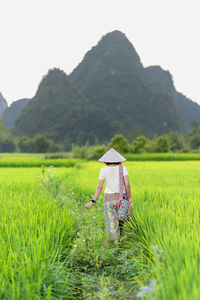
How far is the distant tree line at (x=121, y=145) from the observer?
2866 cm

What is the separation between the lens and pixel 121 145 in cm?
2998

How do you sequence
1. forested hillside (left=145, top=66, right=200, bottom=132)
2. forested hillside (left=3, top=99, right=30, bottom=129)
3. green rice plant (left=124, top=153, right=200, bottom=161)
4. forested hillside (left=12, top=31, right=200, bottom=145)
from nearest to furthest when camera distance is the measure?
green rice plant (left=124, top=153, right=200, bottom=161) → forested hillside (left=12, top=31, right=200, bottom=145) → forested hillside (left=145, top=66, right=200, bottom=132) → forested hillside (left=3, top=99, right=30, bottom=129)

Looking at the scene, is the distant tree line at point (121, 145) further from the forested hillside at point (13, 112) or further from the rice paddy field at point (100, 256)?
the forested hillside at point (13, 112)

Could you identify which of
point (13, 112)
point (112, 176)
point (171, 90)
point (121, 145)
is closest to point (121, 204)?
point (112, 176)

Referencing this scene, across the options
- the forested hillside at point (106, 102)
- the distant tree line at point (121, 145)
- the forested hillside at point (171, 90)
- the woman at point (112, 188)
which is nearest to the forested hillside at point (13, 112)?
the forested hillside at point (106, 102)

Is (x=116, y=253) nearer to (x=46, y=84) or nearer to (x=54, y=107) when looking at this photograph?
(x=54, y=107)

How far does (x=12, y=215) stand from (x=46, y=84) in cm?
9053

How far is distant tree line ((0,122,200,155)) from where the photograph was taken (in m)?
28.7

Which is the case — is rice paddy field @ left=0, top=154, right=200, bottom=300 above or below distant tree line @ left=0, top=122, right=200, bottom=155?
below

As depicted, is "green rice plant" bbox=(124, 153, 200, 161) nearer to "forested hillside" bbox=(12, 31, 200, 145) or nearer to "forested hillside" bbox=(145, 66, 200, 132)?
"forested hillside" bbox=(12, 31, 200, 145)

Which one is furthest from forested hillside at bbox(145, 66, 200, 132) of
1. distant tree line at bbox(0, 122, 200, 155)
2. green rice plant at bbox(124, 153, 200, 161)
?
green rice plant at bbox(124, 153, 200, 161)

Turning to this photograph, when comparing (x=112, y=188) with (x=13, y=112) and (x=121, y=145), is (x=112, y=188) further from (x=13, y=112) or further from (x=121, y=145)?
(x=13, y=112)

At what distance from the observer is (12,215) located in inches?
135

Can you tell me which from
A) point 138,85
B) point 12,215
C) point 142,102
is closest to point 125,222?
point 12,215
